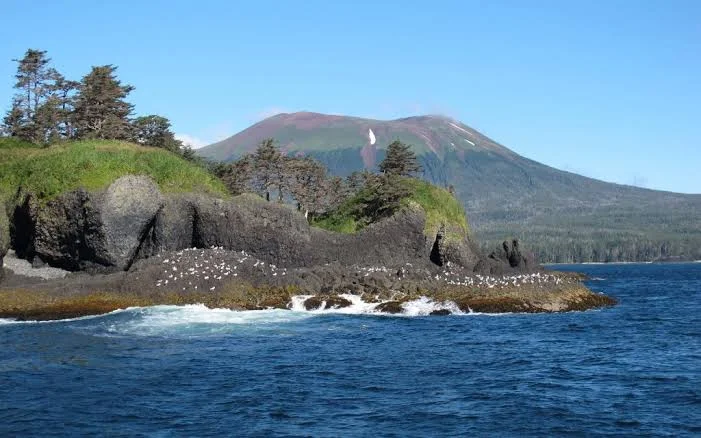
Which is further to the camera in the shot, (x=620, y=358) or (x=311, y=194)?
(x=311, y=194)

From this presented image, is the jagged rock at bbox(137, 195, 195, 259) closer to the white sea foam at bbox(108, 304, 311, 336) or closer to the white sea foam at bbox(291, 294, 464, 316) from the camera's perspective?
the white sea foam at bbox(108, 304, 311, 336)

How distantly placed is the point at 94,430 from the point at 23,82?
62.5 metres

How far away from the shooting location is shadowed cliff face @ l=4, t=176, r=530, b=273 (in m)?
45.8

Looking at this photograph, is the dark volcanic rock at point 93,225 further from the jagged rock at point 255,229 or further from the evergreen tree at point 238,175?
the evergreen tree at point 238,175

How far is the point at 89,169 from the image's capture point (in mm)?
47062

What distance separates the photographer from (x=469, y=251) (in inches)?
2458

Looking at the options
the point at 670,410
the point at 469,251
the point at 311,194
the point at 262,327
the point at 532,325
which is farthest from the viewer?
the point at 311,194

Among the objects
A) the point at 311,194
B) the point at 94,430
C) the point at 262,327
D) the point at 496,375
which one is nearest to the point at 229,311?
the point at 262,327

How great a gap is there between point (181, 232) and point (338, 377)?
26682 mm

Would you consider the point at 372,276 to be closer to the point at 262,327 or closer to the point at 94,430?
the point at 262,327

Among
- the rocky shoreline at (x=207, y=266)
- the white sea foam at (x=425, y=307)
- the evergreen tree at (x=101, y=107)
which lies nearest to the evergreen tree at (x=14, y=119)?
the evergreen tree at (x=101, y=107)

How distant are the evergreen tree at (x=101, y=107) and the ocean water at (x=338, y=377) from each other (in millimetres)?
29048

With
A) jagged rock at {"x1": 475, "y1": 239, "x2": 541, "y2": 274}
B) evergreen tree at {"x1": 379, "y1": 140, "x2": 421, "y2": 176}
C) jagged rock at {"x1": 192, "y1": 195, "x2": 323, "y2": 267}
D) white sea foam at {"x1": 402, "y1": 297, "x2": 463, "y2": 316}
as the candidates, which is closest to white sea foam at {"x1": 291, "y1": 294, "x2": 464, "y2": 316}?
white sea foam at {"x1": 402, "y1": 297, "x2": 463, "y2": 316}

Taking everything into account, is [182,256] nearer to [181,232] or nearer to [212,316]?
[181,232]
